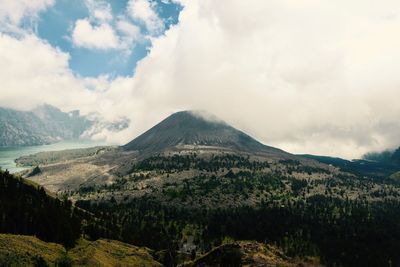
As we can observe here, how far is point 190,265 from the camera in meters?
185

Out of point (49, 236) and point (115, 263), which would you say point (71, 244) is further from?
point (115, 263)

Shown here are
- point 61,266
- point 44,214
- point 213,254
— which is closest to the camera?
point 61,266

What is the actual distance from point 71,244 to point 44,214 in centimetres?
2303

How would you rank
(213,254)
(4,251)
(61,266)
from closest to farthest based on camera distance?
(4,251)
(61,266)
(213,254)

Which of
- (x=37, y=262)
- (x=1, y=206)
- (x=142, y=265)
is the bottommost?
(x=142, y=265)

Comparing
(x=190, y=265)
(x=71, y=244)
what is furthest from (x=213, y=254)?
(x=71, y=244)

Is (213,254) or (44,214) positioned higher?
(44,214)

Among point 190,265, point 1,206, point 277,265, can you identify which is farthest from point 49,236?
point 277,265

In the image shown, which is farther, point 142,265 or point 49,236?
point 142,265

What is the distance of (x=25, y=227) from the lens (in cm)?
18475

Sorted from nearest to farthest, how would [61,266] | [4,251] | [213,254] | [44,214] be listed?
1. [4,251]
2. [61,266]
3. [213,254]
4. [44,214]

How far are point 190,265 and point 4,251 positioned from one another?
79429 millimetres

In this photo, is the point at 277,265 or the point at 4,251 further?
the point at 277,265

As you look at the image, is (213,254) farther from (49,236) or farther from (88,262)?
(49,236)
